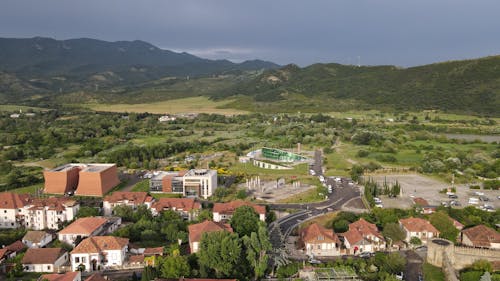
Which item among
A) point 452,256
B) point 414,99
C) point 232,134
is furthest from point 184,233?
point 414,99

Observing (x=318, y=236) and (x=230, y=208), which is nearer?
(x=318, y=236)

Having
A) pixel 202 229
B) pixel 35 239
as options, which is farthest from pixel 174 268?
pixel 35 239

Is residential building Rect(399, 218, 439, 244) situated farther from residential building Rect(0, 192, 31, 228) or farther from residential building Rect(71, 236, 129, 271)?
residential building Rect(0, 192, 31, 228)

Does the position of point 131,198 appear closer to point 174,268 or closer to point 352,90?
point 174,268

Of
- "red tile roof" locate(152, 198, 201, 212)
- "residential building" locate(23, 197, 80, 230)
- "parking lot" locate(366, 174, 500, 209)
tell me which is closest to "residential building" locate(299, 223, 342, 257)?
"red tile roof" locate(152, 198, 201, 212)

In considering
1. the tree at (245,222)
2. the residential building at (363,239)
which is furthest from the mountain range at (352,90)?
the tree at (245,222)

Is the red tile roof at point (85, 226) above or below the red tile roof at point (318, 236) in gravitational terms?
above

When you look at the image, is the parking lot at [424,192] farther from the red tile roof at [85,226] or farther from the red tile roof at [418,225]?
the red tile roof at [85,226]
